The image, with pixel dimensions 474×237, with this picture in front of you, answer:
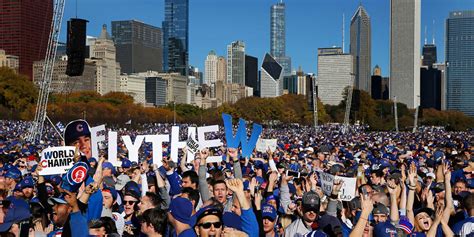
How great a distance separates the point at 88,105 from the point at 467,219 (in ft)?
331

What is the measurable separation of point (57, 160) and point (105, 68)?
580 feet

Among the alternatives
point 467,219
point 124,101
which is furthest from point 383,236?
point 124,101

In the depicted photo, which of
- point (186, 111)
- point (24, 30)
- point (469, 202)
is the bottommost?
point (469, 202)

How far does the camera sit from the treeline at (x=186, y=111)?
9031 cm

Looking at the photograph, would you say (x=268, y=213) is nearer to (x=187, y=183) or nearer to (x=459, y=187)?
(x=187, y=183)

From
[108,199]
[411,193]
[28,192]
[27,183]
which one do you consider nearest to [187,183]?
[108,199]

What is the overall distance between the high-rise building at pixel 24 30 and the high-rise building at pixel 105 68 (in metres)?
14.0

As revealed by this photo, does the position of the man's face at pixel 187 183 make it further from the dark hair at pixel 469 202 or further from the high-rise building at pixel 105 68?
the high-rise building at pixel 105 68

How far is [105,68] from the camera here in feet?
600

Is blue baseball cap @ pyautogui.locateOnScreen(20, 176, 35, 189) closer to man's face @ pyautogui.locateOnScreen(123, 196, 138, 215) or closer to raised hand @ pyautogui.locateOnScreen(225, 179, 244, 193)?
man's face @ pyautogui.locateOnScreen(123, 196, 138, 215)

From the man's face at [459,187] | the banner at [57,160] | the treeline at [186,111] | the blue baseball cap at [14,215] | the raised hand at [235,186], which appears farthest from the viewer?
the treeline at [186,111]

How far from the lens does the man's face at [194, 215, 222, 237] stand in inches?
226

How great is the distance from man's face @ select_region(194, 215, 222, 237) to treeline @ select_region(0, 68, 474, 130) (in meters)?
67.2

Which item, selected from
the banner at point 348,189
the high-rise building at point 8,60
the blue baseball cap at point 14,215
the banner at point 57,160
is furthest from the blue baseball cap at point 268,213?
the high-rise building at point 8,60
